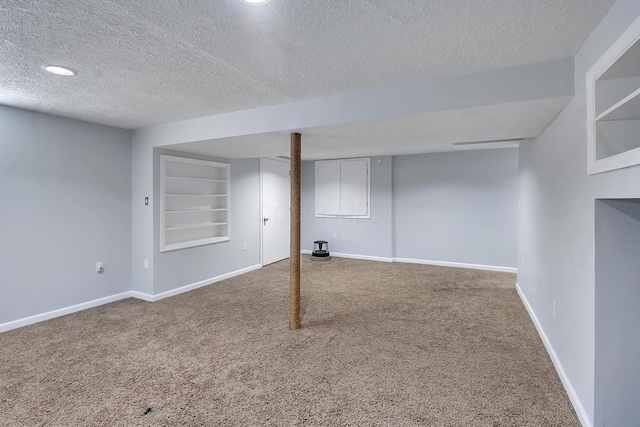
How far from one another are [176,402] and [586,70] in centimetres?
317

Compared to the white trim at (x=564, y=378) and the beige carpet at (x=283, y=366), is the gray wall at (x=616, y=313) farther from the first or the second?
the beige carpet at (x=283, y=366)

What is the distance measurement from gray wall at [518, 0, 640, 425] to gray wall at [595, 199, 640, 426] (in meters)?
0.04

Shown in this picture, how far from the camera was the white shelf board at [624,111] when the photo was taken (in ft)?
4.54

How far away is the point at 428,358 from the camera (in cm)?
259

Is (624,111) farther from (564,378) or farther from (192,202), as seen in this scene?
(192,202)

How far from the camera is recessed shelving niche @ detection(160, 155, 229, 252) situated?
4.28 m

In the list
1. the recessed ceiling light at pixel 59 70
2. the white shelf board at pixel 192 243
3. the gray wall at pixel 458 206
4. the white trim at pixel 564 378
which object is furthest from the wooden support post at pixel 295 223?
the gray wall at pixel 458 206

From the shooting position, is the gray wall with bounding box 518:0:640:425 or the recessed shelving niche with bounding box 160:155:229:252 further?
the recessed shelving niche with bounding box 160:155:229:252

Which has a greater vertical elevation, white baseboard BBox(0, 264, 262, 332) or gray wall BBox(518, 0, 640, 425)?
gray wall BBox(518, 0, 640, 425)

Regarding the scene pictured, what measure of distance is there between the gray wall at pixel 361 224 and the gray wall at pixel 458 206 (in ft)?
0.66

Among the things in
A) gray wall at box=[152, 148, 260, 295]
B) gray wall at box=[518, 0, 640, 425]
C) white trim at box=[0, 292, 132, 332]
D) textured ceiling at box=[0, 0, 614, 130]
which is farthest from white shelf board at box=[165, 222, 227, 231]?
gray wall at box=[518, 0, 640, 425]

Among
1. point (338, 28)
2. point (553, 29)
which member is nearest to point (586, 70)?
point (553, 29)

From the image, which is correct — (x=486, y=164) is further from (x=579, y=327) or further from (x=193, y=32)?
(x=193, y=32)

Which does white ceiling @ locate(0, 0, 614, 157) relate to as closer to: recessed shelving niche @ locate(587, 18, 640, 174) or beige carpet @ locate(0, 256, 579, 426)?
recessed shelving niche @ locate(587, 18, 640, 174)
